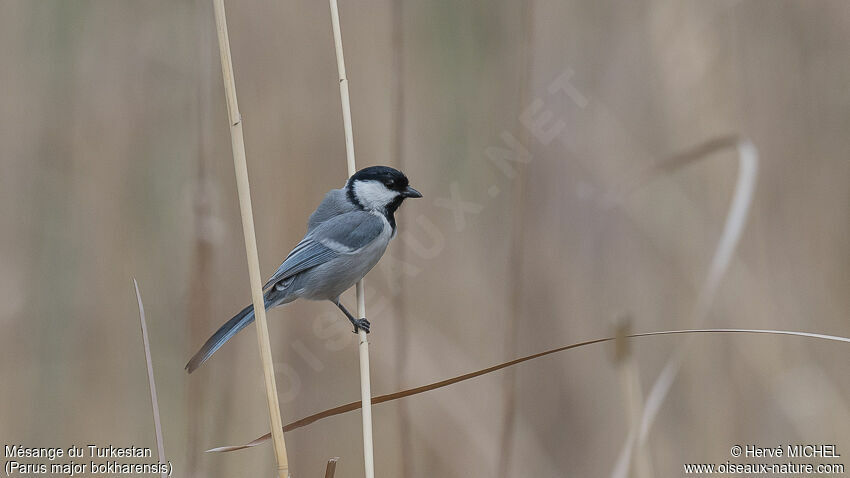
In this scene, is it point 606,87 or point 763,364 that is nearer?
point 763,364

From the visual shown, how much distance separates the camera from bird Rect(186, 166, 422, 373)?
73.8 inches

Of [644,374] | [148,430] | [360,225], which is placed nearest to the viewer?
[360,225]

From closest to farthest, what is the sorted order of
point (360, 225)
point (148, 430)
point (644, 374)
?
point (360, 225) → point (148, 430) → point (644, 374)

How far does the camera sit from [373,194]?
205 centimetres

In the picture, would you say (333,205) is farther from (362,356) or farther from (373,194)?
(362,356)

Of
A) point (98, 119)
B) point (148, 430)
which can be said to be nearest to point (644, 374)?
point (148, 430)

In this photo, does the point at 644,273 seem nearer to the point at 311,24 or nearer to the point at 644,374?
the point at 644,374

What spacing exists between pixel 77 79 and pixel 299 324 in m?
1.09

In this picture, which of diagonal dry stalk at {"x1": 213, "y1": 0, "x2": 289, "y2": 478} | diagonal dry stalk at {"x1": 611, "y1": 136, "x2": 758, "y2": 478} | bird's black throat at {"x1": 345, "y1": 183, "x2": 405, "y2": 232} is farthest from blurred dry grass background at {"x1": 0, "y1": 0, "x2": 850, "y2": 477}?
diagonal dry stalk at {"x1": 213, "y1": 0, "x2": 289, "y2": 478}

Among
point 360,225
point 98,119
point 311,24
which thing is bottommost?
point 360,225

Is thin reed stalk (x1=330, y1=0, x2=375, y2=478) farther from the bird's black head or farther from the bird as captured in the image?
the bird's black head

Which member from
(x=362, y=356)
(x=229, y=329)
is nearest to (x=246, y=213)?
(x=362, y=356)

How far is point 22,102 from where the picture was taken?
2.36 m

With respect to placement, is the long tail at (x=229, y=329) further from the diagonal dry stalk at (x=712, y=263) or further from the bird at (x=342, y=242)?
the diagonal dry stalk at (x=712, y=263)
